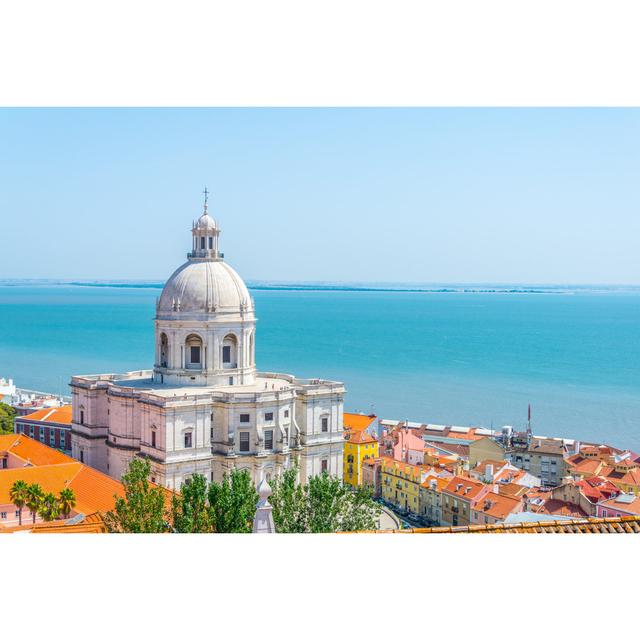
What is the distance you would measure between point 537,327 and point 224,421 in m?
107

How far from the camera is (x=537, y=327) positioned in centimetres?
12569

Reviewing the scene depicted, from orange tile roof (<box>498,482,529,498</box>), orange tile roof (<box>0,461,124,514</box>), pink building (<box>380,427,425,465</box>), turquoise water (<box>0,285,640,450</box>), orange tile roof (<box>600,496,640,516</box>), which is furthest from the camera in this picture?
turquoise water (<box>0,285,640,450</box>)

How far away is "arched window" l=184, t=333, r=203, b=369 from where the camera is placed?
2638cm

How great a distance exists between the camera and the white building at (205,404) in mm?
24500

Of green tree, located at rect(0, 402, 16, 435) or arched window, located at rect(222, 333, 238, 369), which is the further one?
green tree, located at rect(0, 402, 16, 435)

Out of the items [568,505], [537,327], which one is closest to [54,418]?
[568,505]

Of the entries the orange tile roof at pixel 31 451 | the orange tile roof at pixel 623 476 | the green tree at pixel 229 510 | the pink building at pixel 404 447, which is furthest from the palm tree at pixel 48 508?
the orange tile roof at pixel 623 476

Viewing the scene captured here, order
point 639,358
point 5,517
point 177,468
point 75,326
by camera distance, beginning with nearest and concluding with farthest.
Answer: point 5,517, point 177,468, point 639,358, point 75,326

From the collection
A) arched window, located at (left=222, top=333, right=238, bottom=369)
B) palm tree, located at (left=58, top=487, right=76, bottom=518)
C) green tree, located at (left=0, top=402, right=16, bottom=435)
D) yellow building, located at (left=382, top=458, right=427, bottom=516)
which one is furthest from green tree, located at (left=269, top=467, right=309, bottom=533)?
green tree, located at (left=0, top=402, right=16, bottom=435)

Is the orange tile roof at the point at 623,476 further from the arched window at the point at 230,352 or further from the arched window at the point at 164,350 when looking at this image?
the arched window at the point at 164,350

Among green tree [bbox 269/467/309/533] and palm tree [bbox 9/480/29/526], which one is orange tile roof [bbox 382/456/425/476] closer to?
green tree [bbox 269/467/309/533]

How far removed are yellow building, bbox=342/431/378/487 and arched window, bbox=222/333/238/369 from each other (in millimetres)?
8766

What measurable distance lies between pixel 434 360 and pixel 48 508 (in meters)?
67.6

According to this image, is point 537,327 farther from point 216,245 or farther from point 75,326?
point 216,245
